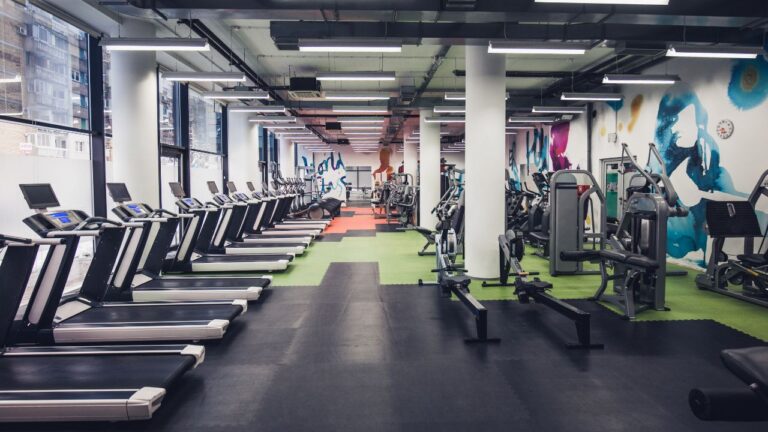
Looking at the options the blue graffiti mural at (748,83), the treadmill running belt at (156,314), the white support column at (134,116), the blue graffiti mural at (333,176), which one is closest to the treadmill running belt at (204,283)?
the treadmill running belt at (156,314)

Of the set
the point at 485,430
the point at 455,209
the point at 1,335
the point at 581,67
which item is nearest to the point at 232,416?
the point at 485,430

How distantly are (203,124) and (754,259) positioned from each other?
11316mm

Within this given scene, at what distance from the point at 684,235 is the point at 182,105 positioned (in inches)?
392

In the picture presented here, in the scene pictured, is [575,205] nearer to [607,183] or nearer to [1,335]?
[607,183]

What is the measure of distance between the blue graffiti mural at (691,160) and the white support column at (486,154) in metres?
3.54

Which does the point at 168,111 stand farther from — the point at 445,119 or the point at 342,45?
the point at 445,119

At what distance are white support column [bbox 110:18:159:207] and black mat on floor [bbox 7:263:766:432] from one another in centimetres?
369

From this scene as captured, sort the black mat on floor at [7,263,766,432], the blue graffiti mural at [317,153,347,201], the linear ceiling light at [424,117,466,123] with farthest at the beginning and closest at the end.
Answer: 1. the blue graffiti mural at [317,153,347,201]
2. the linear ceiling light at [424,117,466,123]
3. the black mat on floor at [7,263,766,432]

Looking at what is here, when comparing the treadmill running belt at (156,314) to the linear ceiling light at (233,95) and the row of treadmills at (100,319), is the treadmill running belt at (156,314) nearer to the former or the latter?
the row of treadmills at (100,319)

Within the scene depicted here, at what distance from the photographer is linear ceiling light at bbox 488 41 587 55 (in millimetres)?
5750

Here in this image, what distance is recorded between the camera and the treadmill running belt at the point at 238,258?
7.12 m

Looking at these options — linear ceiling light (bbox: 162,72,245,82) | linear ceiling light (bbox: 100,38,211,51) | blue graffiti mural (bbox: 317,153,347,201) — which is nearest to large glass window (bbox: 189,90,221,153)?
linear ceiling light (bbox: 162,72,245,82)

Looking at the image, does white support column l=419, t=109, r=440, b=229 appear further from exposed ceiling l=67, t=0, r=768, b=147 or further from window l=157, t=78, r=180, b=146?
window l=157, t=78, r=180, b=146

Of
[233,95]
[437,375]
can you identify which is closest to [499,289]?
[437,375]
